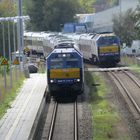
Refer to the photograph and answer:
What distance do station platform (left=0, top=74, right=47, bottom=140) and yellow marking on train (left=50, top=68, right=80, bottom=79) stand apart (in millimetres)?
1363

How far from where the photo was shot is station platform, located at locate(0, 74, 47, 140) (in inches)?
789

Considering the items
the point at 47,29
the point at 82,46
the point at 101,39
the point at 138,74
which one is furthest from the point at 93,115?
the point at 47,29

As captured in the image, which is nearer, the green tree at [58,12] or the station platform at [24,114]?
the station platform at [24,114]

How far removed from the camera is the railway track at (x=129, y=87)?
27.4 metres

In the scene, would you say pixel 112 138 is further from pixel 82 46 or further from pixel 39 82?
pixel 82 46

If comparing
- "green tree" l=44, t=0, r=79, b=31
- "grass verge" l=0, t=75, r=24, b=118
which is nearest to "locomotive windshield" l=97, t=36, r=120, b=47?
"grass verge" l=0, t=75, r=24, b=118

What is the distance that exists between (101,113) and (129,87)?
11.4 meters

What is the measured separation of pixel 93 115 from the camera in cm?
2523

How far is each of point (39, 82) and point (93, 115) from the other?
14.4 metres

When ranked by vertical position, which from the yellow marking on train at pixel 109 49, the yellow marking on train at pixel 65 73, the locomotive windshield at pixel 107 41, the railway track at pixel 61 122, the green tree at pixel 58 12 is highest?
the green tree at pixel 58 12

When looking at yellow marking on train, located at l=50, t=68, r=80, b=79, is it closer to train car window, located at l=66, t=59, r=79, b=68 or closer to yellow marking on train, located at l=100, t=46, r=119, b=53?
train car window, located at l=66, t=59, r=79, b=68

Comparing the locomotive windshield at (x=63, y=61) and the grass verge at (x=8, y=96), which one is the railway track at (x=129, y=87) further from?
the grass verge at (x=8, y=96)

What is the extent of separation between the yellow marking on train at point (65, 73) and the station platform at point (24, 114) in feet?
4.47

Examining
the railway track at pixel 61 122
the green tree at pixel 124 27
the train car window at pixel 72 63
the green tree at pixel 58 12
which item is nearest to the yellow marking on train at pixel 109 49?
the train car window at pixel 72 63
